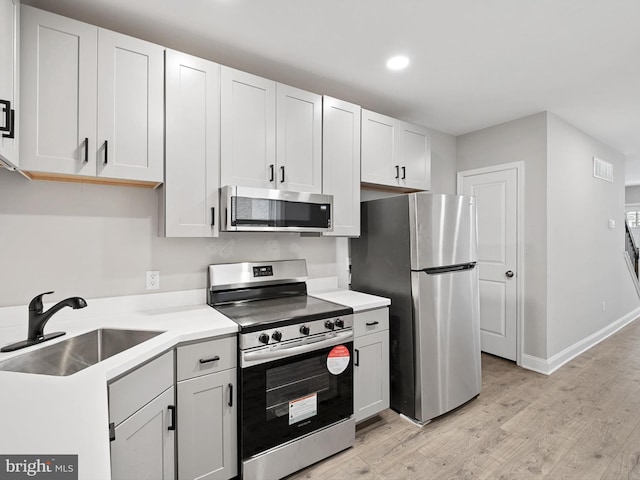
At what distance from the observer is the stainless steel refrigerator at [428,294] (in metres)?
2.39

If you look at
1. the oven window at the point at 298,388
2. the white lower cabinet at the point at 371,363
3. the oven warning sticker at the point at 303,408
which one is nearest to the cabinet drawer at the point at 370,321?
the white lower cabinet at the point at 371,363

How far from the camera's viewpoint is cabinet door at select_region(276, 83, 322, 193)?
2281 mm

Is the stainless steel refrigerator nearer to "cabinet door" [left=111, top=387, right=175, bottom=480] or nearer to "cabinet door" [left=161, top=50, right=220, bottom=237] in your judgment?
"cabinet door" [left=161, top=50, right=220, bottom=237]

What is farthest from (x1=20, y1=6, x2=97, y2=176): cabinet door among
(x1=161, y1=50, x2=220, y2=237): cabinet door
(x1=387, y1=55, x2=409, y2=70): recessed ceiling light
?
(x1=387, y1=55, x2=409, y2=70): recessed ceiling light

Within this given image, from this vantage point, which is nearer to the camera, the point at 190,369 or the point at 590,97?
the point at 190,369

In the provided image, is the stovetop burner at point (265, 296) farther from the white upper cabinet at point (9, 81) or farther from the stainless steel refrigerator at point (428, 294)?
the white upper cabinet at point (9, 81)

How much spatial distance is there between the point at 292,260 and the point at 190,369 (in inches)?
46.5

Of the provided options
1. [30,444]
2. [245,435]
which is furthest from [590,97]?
[30,444]

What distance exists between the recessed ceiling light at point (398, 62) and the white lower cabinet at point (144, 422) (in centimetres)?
231

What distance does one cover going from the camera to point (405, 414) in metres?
2.50

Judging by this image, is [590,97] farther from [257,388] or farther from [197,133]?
[257,388]

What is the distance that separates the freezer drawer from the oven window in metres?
A: 0.76

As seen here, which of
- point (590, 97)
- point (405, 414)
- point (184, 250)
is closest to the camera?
point (184, 250)

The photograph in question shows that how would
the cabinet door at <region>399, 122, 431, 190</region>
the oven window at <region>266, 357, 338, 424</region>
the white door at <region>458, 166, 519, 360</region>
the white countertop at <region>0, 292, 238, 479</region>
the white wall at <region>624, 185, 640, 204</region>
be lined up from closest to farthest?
the white countertop at <region>0, 292, 238, 479</region> < the oven window at <region>266, 357, 338, 424</region> < the cabinet door at <region>399, 122, 431, 190</region> < the white door at <region>458, 166, 519, 360</region> < the white wall at <region>624, 185, 640, 204</region>
